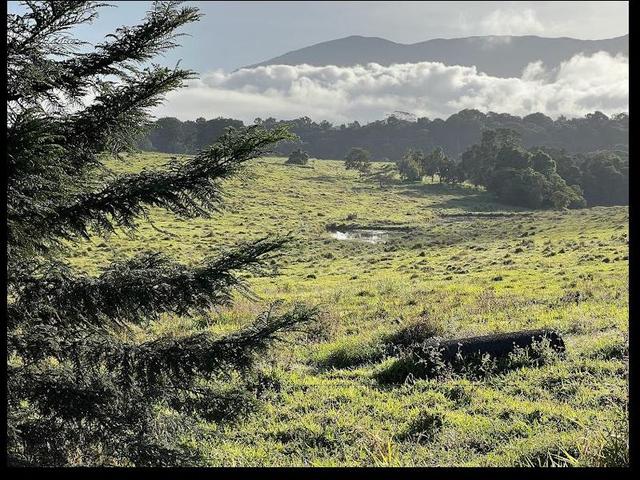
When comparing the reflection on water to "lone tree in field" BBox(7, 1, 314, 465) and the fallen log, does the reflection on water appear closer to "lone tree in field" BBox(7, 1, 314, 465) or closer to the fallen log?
the fallen log

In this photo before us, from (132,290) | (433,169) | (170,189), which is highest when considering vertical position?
(433,169)

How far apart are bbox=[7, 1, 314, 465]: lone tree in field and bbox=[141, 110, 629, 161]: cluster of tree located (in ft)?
496

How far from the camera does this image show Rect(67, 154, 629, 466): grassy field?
22.0 ft

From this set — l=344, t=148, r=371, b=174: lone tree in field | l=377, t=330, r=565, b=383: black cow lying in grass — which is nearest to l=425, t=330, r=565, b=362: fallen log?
l=377, t=330, r=565, b=383: black cow lying in grass

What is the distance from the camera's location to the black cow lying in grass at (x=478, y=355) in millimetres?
9859

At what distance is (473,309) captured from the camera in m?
15.7

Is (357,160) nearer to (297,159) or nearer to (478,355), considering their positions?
(297,159)

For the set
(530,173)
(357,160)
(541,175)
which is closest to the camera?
(530,173)

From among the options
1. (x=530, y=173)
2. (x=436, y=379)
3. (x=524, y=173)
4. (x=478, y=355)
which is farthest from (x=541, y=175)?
(x=436, y=379)

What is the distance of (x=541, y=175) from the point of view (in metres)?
86.4

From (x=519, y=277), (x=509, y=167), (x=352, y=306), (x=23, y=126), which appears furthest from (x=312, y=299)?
(x=509, y=167)

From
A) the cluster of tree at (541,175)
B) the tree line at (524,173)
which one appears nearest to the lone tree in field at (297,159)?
the tree line at (524,173)

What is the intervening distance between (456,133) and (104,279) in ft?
615

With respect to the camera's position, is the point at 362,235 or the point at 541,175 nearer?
the point at 362,235
